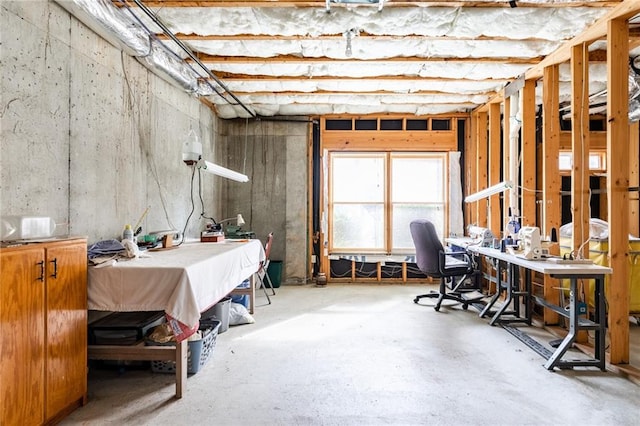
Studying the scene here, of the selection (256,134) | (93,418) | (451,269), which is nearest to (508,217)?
(451,269)

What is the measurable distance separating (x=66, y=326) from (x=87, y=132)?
60.7 inches

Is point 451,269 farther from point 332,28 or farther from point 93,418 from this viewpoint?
point 93,418

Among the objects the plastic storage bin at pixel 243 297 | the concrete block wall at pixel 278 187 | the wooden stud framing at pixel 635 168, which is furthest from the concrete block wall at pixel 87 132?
the wooden stud framing at pixel 635 168

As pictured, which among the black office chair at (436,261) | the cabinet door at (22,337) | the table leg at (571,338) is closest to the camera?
the cabinet door at (22,337)

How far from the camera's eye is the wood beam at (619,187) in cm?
281

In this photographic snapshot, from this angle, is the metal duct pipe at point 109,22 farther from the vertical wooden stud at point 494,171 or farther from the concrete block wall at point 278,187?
the vertical wooden stud at point 494,171

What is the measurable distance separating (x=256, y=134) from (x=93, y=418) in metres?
4.68

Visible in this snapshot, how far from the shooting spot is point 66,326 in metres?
2.02

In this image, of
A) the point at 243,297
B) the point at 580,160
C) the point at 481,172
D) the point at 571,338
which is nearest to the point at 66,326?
the point at 243,297

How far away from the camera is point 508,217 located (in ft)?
15.0

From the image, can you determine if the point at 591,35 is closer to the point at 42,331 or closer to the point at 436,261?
the point at 436,261

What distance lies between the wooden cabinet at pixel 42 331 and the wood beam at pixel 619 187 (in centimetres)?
375

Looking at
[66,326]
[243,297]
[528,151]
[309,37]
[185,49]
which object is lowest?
[243,297]

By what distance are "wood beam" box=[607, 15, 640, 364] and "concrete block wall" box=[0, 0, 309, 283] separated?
13.4ft
